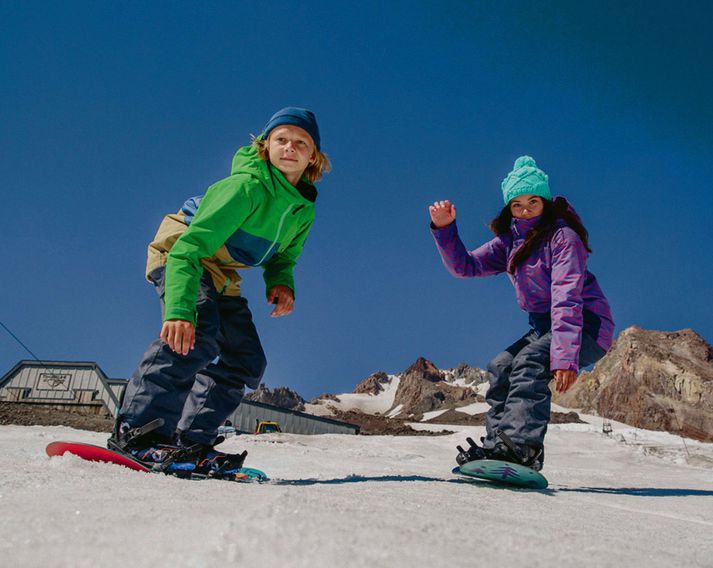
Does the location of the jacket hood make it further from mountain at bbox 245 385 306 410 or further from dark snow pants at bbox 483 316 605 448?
mountain at bbox 245 385 306 410

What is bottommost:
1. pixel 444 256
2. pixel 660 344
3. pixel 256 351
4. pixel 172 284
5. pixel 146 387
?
pixel 146 387

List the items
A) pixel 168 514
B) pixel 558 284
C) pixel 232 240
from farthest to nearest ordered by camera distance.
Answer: pixel 558 284 → pixel 232 240 → pixel 168 514

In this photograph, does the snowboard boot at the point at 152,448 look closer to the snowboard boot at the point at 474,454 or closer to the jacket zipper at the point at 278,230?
the jacket zipper at the point at 278,230

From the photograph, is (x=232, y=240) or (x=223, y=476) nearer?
(x=223, y=476)

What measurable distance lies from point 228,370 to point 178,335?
0.59 m

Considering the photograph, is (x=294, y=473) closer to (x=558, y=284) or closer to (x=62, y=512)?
(x=558, y=284)

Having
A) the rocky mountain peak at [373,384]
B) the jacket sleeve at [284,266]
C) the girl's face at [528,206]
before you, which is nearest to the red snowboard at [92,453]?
the jacket sleeve at [284,266]

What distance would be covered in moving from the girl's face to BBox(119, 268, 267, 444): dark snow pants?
1842 mm

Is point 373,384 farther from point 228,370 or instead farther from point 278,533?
point 278,533

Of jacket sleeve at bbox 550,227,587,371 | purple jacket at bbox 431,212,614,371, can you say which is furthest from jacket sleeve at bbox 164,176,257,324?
jacket sleeve at bbox 550,227,587,371

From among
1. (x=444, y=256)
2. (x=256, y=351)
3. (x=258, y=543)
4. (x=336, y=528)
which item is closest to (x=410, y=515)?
(x=336, y=528)

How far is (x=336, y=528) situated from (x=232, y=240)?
193 centimetres

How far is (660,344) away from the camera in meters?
38.7

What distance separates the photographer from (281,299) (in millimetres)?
2998
